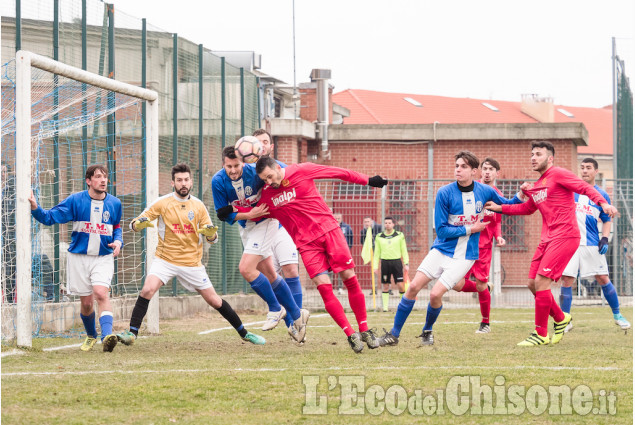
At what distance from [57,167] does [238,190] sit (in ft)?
11.8

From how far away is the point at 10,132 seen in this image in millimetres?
9781

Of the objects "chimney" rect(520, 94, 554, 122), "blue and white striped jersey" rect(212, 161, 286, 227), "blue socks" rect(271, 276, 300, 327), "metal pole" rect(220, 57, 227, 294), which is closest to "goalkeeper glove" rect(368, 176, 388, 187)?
"blue and white striped jersey" rect(212, 161, 286, 227)

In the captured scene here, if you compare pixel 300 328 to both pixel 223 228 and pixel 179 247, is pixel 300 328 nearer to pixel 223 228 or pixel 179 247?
pixel 179 247

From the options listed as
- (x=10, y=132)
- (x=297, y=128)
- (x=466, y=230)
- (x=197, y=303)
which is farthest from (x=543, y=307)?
(x=297, y=128)

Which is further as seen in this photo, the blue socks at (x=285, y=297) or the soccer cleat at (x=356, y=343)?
the blue socks at (x=285, y=297)

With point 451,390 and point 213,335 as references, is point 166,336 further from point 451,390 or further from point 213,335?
point 451,390

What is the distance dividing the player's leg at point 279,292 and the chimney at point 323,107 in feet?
52.6

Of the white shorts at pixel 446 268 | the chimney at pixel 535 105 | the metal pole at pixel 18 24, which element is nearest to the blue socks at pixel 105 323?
the white shorts at pixel 446 268

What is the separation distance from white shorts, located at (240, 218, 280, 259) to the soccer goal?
5.69 feet

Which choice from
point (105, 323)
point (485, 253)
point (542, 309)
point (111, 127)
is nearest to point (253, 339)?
point (105, 323)

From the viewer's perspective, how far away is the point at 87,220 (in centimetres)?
953

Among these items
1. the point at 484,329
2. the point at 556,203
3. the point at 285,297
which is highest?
the point at 556,203

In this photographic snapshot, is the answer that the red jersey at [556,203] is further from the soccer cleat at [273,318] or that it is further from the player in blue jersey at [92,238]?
the player in blue jersey at [92,238]

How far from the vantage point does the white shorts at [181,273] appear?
972 cm
